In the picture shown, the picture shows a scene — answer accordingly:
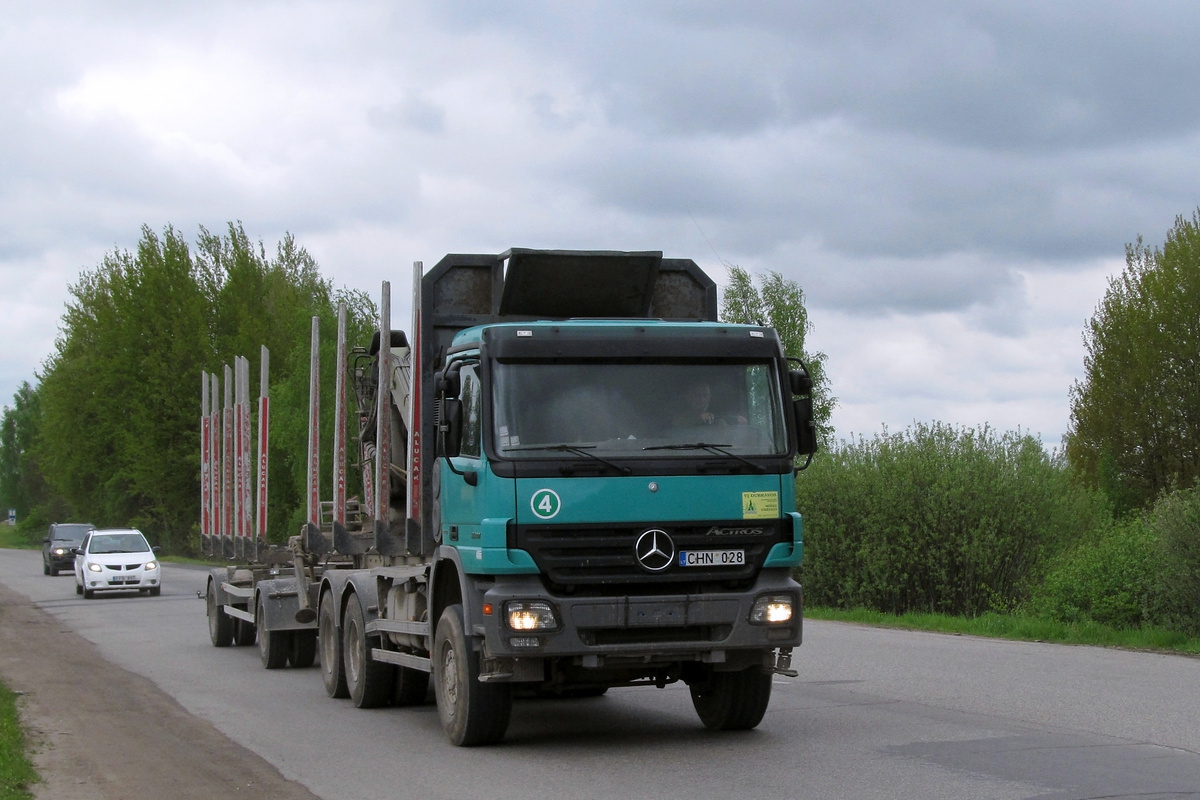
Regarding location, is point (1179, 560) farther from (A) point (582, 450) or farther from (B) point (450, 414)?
(B) point (450, 414)

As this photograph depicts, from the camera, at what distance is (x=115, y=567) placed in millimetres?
31562

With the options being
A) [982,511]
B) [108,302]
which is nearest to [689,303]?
[982,511]

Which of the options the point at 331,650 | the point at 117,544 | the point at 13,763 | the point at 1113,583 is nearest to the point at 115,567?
the point at 117,544

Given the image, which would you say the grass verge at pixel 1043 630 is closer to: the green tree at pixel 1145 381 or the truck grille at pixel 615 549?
the truck grille at pixel 615 549

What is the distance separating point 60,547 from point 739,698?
3838 cm

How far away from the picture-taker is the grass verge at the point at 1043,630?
16.2m

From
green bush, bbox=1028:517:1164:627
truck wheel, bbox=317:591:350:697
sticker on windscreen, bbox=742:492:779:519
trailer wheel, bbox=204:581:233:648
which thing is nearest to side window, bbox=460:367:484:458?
sticker on windscreen, bbox=742:492:779:519

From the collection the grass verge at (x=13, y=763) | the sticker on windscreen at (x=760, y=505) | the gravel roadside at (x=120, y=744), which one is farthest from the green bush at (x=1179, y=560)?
the grass verge at (x=13, y=763)

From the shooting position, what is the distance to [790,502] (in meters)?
9.55

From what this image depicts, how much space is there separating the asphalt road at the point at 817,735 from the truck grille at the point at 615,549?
3.90 feet

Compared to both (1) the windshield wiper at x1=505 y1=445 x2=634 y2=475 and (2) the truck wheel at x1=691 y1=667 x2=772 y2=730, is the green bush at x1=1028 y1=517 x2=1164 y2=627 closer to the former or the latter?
(2) the truck wheel at x1=691 y1=667 x2=772 y2=730

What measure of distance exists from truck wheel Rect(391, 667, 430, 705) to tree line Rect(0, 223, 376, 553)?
46114 mm

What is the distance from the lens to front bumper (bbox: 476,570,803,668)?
9062 mm

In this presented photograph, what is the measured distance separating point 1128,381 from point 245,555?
1379 inches
